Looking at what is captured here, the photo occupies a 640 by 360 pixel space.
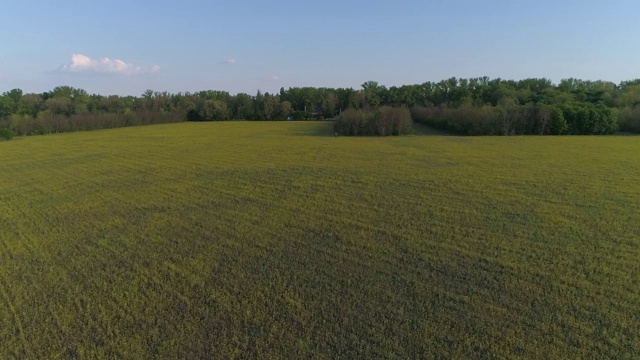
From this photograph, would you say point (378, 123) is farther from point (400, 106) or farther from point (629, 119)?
point (629, 119)

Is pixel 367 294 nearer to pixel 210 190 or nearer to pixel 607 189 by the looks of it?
pixel 210 190

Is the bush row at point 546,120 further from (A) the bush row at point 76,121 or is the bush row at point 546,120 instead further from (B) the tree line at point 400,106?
(A) the bush row at point 76,121

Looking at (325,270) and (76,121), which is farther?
(76,121)

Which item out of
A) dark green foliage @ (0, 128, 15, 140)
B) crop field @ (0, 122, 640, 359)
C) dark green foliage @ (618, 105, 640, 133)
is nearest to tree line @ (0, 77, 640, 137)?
dark green foliage @ (618, 105, 640, 133)

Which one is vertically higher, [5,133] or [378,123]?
[378,123]

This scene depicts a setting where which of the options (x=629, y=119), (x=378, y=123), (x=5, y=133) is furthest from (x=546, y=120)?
(x=5, y=133)

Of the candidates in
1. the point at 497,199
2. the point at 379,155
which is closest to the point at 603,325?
the point at 497,199

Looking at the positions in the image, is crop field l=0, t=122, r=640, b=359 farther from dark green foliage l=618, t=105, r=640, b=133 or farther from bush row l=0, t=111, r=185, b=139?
bush row l=0, t=111, r=185, b=139

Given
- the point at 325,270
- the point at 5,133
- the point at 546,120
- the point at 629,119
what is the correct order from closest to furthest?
the point at 325,270 < the point at 546,120 < the point at 629,119 < the point at 5,133
